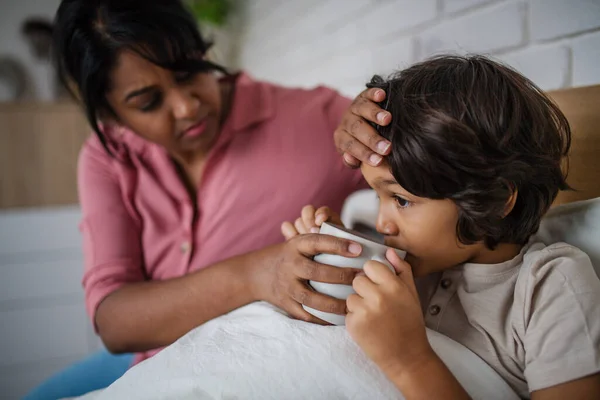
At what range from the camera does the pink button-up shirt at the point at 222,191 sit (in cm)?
97

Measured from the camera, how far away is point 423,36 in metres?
1.05

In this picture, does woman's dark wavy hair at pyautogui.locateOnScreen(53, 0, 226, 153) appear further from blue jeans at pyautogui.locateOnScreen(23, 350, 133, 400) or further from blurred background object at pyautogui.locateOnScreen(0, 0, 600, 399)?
blue jeans at pyautogui.locateOnScreen(23, 350, 133, 400)

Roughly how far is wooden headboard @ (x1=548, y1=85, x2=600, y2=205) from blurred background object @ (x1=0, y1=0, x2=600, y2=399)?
13 cm

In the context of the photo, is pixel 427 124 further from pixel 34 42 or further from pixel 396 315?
pixel 34 42

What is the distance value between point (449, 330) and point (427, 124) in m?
0.30

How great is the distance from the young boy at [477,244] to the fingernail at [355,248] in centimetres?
3

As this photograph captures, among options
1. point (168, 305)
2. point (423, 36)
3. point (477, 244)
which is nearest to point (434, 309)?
point (477, 244)

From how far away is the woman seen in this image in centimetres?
82

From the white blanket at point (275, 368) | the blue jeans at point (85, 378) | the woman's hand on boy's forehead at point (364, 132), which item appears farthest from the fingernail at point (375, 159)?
the blue jeans at point (85, 378)

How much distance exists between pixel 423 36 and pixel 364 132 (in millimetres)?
552

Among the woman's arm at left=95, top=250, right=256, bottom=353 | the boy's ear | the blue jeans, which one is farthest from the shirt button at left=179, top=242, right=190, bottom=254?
the boy's ear

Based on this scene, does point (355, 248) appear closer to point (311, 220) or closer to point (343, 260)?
point (343, 260)

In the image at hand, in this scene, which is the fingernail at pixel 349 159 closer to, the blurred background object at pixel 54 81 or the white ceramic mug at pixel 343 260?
the white ceramic mug at pixel 343 260

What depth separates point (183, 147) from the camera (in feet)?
3.24
